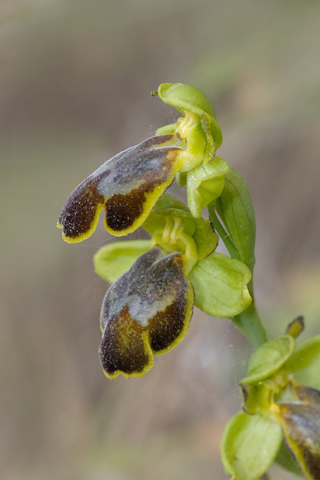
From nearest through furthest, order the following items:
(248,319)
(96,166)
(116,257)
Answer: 1. (248,319)
2. (116,257)
3. (96,166)

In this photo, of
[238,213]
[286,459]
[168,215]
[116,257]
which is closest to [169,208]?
[168,215]

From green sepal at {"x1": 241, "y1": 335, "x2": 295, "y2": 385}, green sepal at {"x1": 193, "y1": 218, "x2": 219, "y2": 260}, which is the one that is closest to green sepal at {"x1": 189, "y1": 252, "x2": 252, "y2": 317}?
green sepal at {"x1": 193, "y1": 218, "x2": 219, "y2": 260}

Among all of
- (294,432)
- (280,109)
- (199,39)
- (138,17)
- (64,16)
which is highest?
(64,16)

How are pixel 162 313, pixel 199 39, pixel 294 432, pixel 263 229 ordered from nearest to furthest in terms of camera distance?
1. pixel 162 313
2. pixel 294 432
3. pixel 263 229
4. pixel 199 39

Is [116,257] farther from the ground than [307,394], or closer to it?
farther from the ground

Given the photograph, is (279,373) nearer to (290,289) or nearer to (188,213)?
(188,213)

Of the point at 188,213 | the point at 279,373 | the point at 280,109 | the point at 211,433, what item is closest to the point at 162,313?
the point at 188,213

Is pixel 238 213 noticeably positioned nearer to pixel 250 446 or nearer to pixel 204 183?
pixel 204 183
